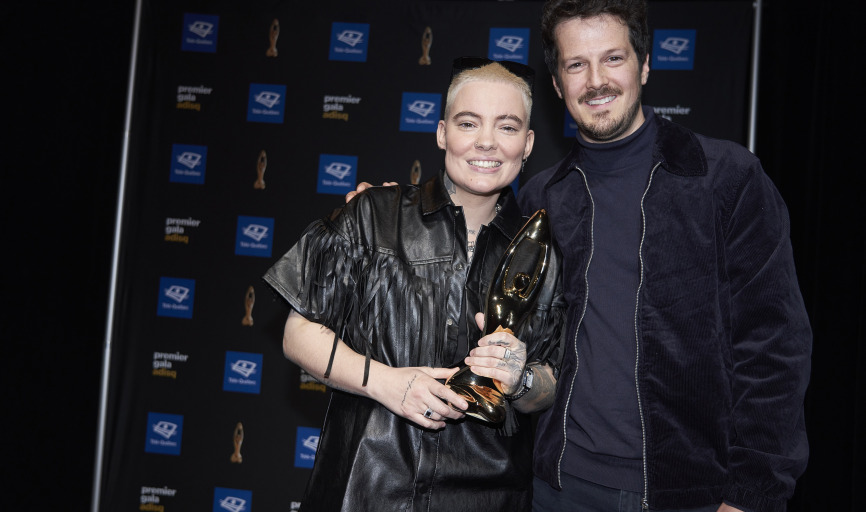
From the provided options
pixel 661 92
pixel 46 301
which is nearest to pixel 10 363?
pixel 46 301

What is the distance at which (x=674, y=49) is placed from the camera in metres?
4.07

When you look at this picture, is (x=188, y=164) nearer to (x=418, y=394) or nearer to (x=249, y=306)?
(x=249, y=306)

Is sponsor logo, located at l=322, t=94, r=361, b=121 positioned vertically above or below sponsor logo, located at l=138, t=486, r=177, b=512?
above

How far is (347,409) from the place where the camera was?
1993 millimetres

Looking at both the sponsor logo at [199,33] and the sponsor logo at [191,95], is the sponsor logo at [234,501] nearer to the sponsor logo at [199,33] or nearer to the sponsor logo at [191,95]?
the sponsor logo at [191,95]

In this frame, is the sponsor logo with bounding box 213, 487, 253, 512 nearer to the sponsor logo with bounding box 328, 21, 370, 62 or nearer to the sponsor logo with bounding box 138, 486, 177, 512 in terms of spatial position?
the sponsor logo with bounding box 138, 486, 177, 512

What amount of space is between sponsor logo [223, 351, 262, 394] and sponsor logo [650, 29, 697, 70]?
292cm

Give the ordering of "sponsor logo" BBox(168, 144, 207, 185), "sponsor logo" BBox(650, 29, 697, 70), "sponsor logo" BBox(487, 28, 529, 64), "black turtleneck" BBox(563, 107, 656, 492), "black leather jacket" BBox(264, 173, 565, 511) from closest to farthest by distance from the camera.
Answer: "black leather jacket" BBox(264, 173, 565, 511), "black turtleneck" BBox(563, 107, 656, 492), "sponsor logo" BBox(650, 29, 697, 70), "sponsor logo" BBox(487, 28, 529, 64), "sponsor logo" BBox(168, 144, 207, 185)

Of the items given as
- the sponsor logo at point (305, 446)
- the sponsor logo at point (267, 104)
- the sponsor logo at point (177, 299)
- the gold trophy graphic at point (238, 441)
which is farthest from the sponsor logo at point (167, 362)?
the sponsor logo at point (267, 104)

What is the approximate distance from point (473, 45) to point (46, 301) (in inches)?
109

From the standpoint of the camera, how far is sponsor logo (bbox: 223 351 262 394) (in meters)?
4.27

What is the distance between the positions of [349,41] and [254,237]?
133cm

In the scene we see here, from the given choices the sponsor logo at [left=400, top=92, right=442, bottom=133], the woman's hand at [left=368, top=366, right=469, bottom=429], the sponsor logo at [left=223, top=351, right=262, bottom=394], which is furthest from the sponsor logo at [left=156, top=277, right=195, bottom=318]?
the woman's hand at [left=368, top=366, right=469, bottom=429]

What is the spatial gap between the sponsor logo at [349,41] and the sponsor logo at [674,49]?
1.71m
